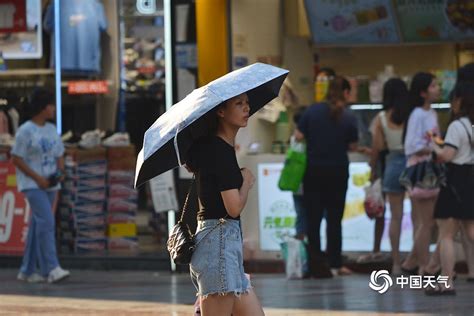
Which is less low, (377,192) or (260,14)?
(260,14)

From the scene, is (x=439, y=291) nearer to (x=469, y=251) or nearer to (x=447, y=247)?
(x=447, y=247)

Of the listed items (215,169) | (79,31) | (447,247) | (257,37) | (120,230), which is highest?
(79,31)

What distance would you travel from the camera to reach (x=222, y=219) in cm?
704

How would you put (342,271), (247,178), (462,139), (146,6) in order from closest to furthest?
1. (247,178)
2. (462,139)
3. (342,271)
4. (146,6)

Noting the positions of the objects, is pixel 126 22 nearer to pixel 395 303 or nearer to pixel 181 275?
pixel 181 275

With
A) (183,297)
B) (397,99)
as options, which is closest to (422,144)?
(397,99)

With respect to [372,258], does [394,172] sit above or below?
above

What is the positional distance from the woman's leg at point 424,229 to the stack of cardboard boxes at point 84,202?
4.07m

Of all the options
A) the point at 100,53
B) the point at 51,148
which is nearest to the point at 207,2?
the point at 100,53

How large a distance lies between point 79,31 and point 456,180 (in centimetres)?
560

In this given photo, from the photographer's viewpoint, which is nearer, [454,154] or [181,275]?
[454,154]

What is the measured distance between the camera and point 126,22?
1490cm

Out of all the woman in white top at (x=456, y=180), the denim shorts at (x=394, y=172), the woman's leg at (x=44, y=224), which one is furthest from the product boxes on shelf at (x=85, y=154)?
the woman in white top at (x=456, y=180)

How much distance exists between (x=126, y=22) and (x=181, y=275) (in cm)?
303
